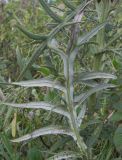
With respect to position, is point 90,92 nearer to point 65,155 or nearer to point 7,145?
point 65,155

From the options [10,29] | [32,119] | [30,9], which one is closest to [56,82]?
[32,119]

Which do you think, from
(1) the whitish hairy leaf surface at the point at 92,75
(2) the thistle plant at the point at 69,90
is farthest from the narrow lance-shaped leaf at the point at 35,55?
(1) the whitish hairy leaf surface at the point at 92,75

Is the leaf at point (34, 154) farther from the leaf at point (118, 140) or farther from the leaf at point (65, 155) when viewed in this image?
the leaf at point (118, 140)

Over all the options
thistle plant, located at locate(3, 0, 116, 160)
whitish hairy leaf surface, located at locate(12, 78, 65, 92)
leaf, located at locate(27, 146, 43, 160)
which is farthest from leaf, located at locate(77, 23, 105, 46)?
leaf, located at locate(27, 146, 43, 160)

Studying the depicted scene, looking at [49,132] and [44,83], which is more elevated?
[44,83]

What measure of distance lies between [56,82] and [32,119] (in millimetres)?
286

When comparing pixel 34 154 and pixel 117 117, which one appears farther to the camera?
pixel 34 154

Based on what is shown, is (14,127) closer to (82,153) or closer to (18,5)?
(82,153)

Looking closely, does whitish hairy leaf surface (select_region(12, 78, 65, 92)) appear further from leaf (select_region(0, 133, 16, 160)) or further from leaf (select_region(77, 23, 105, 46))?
leaf (select_region(0, 133, 16, 160))

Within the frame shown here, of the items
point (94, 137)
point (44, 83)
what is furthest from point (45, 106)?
point (94, 137)

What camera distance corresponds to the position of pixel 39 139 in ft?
4.50

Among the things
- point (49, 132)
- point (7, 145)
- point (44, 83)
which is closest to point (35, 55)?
point (44, 83)

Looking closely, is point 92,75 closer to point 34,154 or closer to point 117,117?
point 117,117

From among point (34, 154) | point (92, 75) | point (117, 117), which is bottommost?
point (34, 154)
